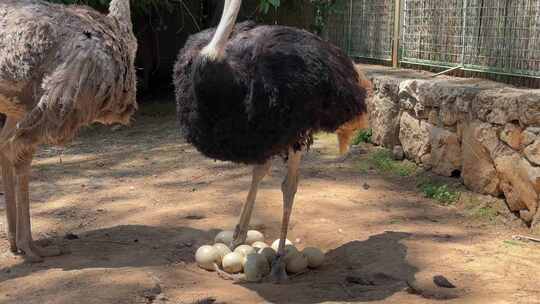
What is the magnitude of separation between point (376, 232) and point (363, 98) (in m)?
0.92

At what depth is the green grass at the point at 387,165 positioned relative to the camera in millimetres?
6133

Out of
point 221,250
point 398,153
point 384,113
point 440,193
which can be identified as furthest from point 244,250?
point 384,113

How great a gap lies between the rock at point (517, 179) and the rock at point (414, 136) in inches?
41.5

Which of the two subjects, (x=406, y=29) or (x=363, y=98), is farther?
(x=406, y=29)

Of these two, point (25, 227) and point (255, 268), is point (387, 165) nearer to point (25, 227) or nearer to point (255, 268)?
point (255, 268)

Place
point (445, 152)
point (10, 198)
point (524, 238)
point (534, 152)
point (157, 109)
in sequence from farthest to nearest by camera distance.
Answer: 1. point (157, 109)
2. point (445, 152)
3. point (534, 152)
4. point (524, 238)
5. point (10, 198)

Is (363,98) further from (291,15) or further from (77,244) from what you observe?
(291,15)

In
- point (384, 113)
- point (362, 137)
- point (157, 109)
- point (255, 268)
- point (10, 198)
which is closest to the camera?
point (255, 268)

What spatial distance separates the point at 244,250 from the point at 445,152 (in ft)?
7.37

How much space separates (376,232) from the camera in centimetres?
464

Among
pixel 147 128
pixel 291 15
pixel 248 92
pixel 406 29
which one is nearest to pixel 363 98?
pixel 248 92

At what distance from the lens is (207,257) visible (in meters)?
4.12

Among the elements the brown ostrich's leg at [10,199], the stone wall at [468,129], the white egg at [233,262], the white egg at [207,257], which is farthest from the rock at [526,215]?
the brown ostrich's leg at [10,199]

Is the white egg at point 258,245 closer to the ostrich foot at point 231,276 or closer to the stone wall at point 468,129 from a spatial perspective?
the ostrich foot at point 231,276
